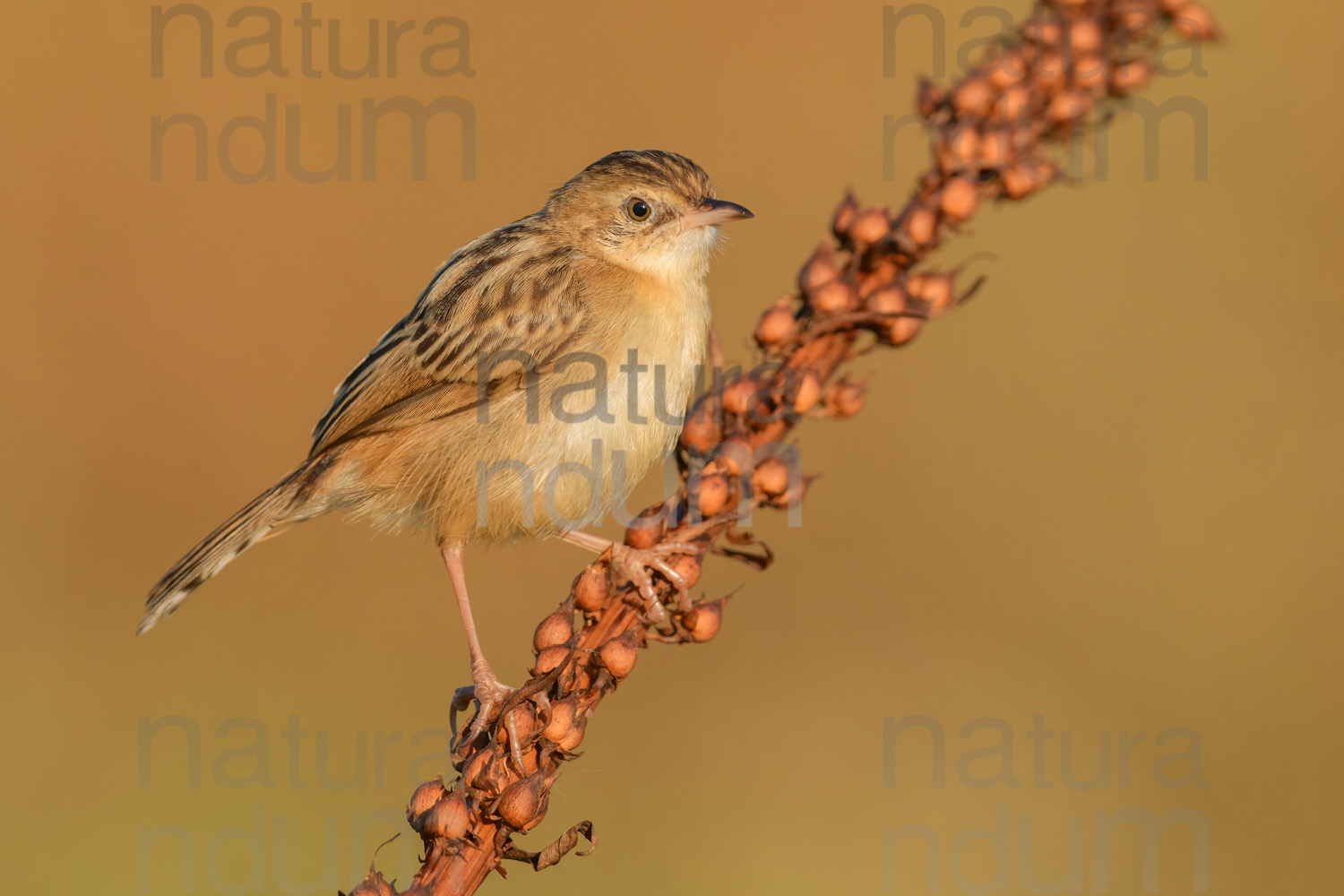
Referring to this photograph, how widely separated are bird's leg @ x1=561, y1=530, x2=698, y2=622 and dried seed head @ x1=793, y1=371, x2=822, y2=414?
1.11ft

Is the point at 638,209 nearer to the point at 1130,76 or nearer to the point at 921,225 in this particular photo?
the point at 921,225

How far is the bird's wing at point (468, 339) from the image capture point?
445 centimetres

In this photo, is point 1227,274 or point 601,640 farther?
point 1227,274

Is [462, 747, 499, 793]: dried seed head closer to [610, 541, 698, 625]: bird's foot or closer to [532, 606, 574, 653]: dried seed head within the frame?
[532, 606, 574, 653]: dried seed head

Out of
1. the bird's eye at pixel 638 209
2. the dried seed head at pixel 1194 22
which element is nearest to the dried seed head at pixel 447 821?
the dried seed head at pixel 1194 22

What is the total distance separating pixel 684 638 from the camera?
221 centimetres

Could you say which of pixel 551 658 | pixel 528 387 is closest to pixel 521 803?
pixel 551 658

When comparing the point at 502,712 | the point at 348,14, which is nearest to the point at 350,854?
the point at 502,712

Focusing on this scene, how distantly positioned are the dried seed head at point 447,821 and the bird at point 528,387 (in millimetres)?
2024

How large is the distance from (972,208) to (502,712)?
50.6 inches

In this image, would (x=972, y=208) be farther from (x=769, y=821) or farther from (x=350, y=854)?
(x=769, y=821)

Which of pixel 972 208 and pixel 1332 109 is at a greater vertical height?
pixel 1332 109

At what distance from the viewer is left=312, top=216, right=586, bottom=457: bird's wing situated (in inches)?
175

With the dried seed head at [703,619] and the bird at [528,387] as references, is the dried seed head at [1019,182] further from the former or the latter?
the bird at [528,387]
